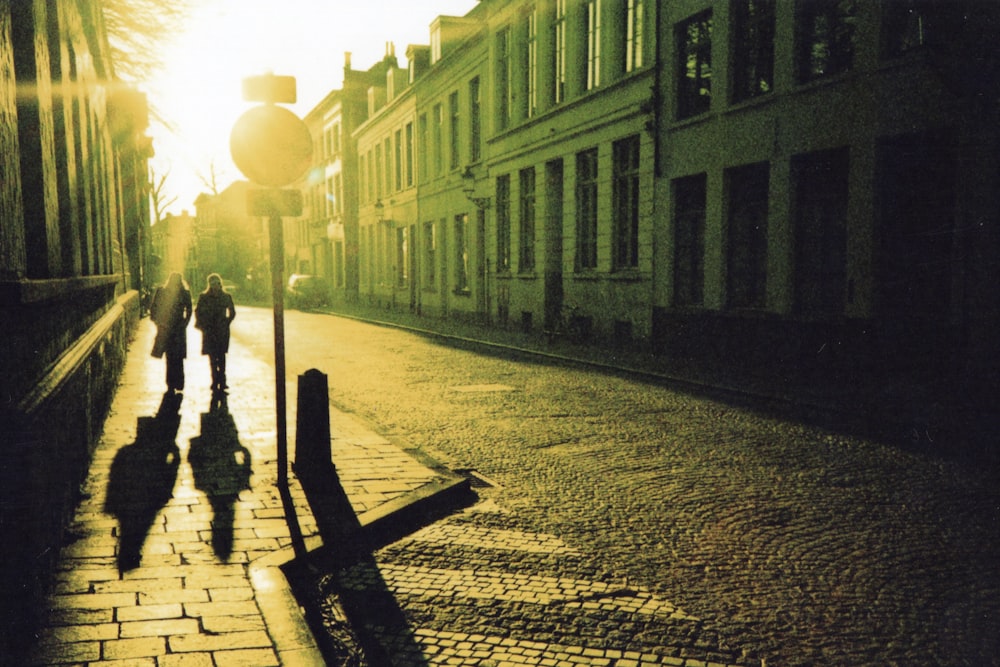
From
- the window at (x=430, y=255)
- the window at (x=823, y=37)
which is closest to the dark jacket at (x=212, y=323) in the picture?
the window at (x=823, y=37)

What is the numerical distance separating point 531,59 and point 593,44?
3857 mm

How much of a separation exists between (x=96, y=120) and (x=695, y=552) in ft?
29.8

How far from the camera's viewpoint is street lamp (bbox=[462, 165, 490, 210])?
26900mm

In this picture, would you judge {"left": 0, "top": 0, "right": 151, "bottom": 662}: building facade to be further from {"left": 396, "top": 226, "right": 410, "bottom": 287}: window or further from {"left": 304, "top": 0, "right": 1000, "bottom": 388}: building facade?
{"left": 396, "top": 226, "right": 410, "bottom": 287}: window

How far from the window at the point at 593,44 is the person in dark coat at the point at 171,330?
12.7 m

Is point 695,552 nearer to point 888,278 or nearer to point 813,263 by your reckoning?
point 888,278

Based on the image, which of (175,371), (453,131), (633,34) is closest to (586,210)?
(633,34)

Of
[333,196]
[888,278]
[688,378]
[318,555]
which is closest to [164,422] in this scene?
[318,555]

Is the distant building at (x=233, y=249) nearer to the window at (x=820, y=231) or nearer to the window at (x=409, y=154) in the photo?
the window at (x=409, y=154)

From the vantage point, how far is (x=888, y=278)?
11719 millimetres

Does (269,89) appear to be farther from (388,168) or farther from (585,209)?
(388,168)

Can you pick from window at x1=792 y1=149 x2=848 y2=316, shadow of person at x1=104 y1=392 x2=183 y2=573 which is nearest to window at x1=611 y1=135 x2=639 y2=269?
window at x1=792 y1=149 x2=848 y2=316

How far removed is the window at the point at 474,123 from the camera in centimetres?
2878

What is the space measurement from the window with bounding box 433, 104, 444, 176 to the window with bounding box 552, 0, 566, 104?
10.2 metres
